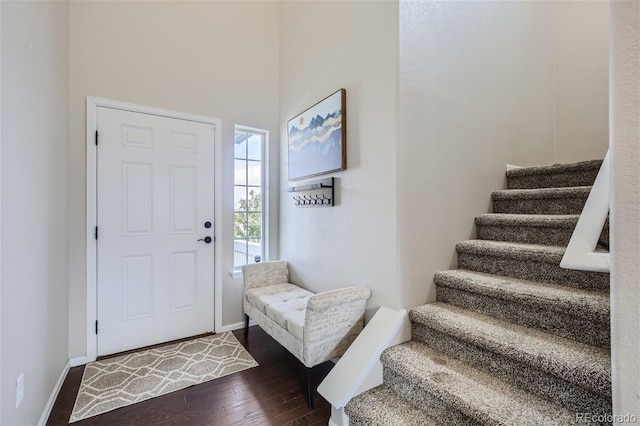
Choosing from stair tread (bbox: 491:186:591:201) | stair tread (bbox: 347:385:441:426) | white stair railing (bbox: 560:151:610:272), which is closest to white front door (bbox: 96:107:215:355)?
stair tread (bbox: 347:385:441:426)

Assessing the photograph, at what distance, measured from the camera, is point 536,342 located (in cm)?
129

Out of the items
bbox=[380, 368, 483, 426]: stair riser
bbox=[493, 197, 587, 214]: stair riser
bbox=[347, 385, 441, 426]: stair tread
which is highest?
bbox=[493, 197, 587, 214]: stair riser

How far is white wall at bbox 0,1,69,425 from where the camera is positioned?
125 cm

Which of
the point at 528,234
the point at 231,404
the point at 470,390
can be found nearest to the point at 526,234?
the point at 528,234

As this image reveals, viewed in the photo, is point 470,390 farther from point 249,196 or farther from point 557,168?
point 249,196

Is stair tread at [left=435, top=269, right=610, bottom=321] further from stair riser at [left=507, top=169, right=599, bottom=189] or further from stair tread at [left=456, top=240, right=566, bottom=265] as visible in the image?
stair riser at [left=507, top=169, right=599, bottom=189]

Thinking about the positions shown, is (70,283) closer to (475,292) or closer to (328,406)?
(328,406)

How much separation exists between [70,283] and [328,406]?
Result: 2.19 metres

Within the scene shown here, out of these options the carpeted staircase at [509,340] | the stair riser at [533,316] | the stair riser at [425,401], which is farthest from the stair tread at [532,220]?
the stair riser at [425,401]

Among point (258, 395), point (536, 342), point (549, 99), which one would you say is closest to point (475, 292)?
point (536, 342)

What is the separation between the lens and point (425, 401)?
138 centimetres

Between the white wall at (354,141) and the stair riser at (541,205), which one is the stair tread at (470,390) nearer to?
the white wall at (354,141)

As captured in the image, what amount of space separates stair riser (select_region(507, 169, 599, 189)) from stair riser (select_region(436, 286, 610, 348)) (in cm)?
120

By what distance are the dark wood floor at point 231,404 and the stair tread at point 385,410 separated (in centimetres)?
32
